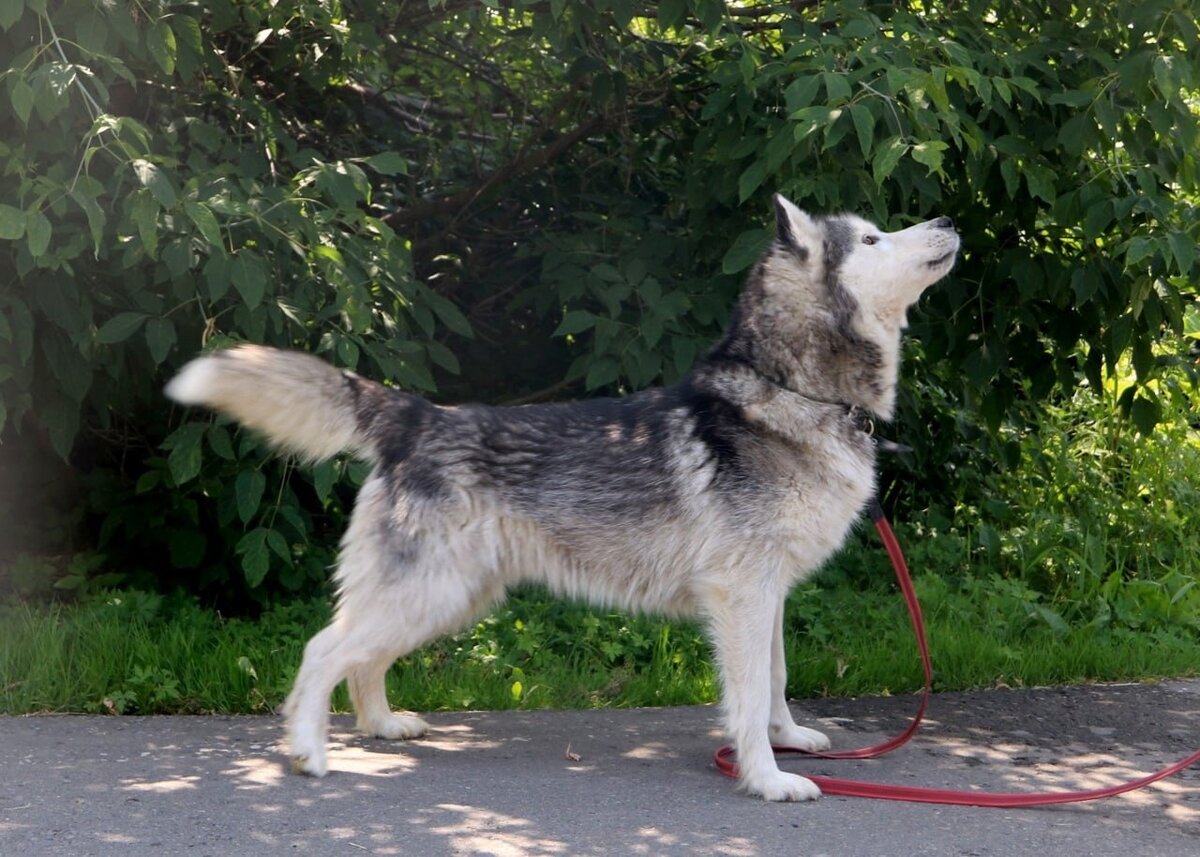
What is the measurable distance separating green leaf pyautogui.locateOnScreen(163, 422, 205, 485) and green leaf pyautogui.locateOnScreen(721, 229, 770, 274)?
7.10 ft

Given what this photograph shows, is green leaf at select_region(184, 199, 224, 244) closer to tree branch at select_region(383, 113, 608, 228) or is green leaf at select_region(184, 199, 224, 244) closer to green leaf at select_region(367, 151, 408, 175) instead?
green leaf at select_region(367, 151, 408, 175)

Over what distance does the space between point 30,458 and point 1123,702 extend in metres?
5.22

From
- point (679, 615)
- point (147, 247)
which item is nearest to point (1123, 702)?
point (679, 615)

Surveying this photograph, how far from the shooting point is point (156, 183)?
184 inches

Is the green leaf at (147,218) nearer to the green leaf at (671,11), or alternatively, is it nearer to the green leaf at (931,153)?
the green leaf at (671,11)

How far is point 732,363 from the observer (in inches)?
192

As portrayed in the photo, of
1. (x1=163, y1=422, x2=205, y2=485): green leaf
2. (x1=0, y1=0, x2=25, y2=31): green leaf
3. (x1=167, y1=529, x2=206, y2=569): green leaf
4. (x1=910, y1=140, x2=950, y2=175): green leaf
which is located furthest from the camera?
(x1=167, y1=529, x2=206, y2=569): green leaf

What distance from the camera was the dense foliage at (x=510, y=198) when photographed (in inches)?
199

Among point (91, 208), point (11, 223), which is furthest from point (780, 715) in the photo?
point (11, 223)

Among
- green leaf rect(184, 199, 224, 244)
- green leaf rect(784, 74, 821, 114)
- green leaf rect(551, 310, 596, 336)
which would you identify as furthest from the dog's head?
green leaf rect(184, 199, 224, 244)

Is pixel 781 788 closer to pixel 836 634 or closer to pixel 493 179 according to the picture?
pixel 836 634

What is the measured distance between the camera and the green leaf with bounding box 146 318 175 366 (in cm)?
520

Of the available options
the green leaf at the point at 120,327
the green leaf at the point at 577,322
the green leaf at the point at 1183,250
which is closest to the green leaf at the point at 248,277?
the green leaf at the point at 120,327

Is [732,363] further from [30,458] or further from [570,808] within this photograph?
[30,458]
